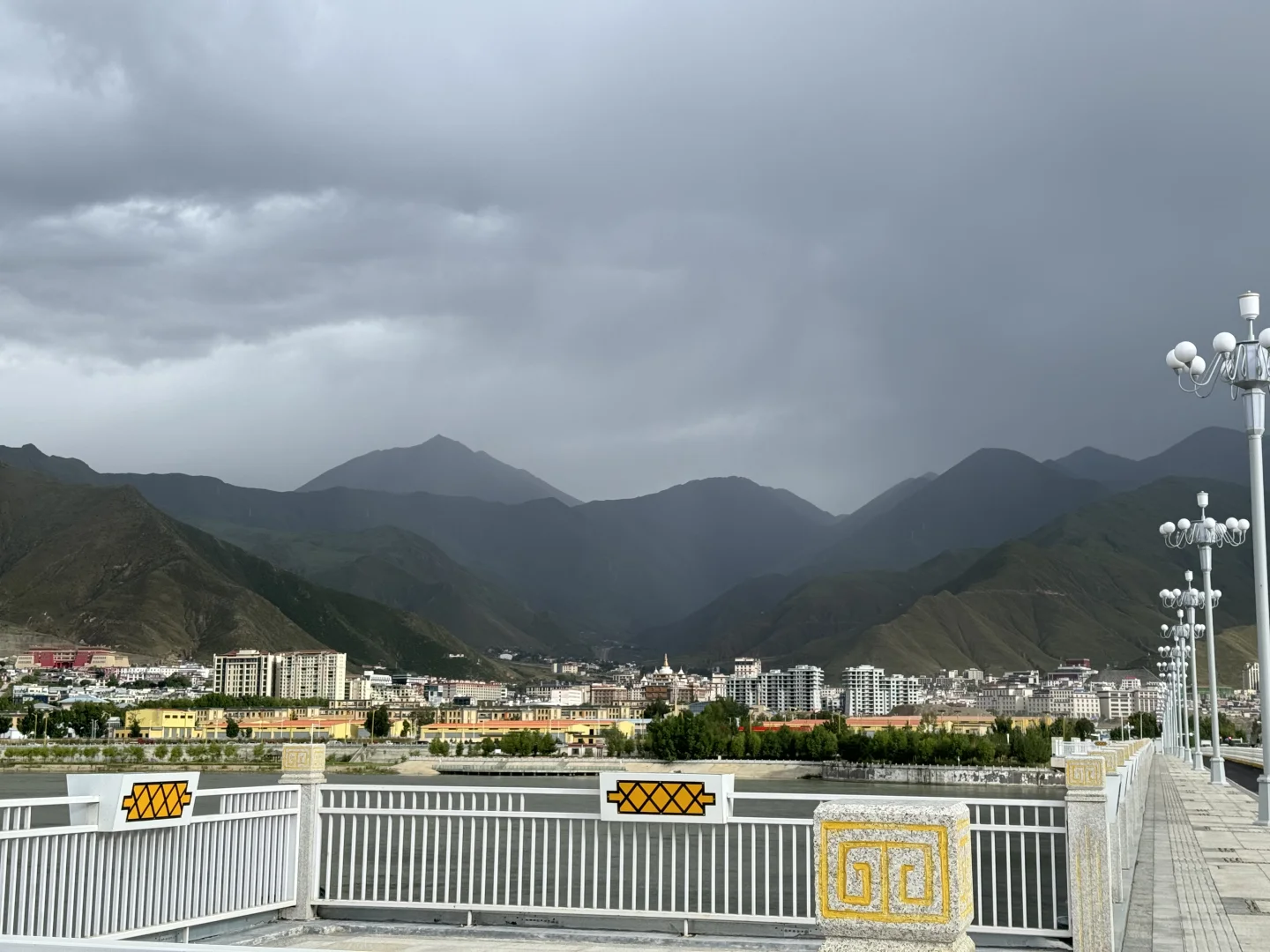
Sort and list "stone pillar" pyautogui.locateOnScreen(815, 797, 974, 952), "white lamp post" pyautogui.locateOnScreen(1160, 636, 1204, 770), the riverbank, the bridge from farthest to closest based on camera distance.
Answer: the riverbank
"white lamp post" pyautogui.locateOnScreen(1160, 636, 1204, 770)
the bridge
"stone pillar" pyautogui.locateOnScreen(815, 797, 974, 952)

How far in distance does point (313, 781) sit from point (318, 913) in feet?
3.53

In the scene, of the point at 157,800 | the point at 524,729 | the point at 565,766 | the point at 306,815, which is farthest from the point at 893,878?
the point at 524,729

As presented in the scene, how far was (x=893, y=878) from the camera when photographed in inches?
161

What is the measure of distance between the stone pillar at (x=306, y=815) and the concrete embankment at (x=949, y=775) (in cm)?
10796

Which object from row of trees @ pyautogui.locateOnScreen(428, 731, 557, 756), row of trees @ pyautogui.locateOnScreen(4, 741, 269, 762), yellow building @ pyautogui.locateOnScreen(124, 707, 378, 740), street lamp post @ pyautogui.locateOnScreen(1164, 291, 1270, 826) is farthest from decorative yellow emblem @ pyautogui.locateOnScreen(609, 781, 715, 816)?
yellow building @ pyautogui.locateOnScreen(124, 707, 378, 740)

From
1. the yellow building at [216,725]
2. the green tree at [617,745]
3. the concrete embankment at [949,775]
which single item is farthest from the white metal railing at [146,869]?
the yellow building at [216,725]

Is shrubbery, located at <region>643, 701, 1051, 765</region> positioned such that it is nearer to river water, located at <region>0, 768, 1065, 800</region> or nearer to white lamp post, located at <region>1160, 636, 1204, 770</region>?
river water, located at <region>0, 768, 1065, 800</region>

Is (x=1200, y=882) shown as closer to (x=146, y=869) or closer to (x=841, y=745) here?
(x=146, y=869)

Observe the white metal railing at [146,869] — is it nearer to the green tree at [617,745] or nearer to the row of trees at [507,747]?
the green tree at [617,745]

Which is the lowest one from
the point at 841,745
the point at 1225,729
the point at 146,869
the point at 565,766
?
the point at 565,766

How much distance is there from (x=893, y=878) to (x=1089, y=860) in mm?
5498

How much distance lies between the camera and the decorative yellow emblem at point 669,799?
29.8 feet

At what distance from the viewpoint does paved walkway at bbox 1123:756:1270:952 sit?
10.0 meters

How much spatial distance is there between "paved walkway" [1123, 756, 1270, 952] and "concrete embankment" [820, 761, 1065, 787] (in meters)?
89.8
